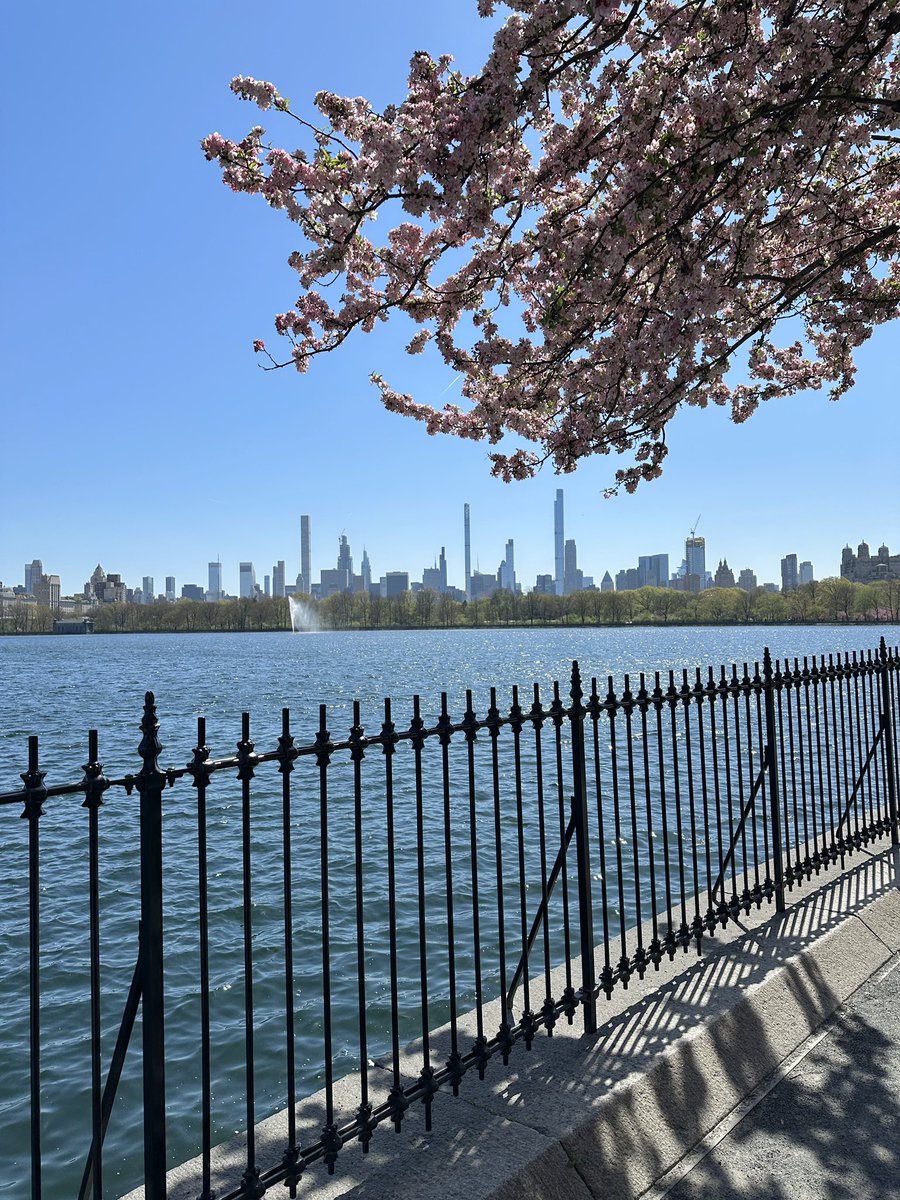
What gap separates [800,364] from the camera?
1202cm

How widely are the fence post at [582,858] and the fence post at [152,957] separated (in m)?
2.53

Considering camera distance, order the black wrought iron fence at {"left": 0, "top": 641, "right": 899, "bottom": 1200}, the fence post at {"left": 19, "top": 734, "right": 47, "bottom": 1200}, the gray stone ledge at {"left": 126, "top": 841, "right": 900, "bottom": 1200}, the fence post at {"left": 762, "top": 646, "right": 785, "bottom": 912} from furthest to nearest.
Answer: the fence post at {"left": 762, "top": 646, "right": 785, "bottom": 912}
the gray stone ledge at {"left": 126, "top": 841, "right": 900, "bottom": 1200}
the black wrought iron fence at {"left": 0, "top": 641, "right": 899, "bottom": 1200}
the fence post at {"left": 19, "top": 734, "right": 47, "bottom": 1200}

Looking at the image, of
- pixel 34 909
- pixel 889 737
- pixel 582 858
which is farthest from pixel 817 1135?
pixel 889 737

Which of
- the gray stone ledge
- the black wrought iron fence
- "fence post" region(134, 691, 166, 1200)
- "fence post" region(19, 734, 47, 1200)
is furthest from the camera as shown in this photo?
the gray stone ledge

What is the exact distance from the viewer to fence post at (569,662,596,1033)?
16.5 ft

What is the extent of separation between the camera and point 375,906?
40.1 ft

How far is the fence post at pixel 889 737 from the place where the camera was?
8.70m

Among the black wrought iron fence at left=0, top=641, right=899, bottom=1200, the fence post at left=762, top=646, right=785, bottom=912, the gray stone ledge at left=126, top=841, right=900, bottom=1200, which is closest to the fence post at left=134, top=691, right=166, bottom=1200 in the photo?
the black wrought iron fence at left=0, top=641, right=899, bottom=1200

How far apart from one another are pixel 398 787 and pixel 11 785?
1086 cm

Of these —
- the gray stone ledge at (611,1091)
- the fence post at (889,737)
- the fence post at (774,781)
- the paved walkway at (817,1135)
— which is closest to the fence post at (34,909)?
the gray stone ledge at (611,1091)

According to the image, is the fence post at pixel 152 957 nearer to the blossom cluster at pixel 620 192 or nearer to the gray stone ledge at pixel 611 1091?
the gray stone ledge at pixel 611 1091

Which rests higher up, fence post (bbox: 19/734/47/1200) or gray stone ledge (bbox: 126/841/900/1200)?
fence post (bbox: 19/734/47/1200)

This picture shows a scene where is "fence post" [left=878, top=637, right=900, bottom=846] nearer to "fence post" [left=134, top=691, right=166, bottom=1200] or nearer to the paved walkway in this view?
the paved walkway

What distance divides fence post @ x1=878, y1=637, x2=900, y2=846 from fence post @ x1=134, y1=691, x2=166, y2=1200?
7528mm
